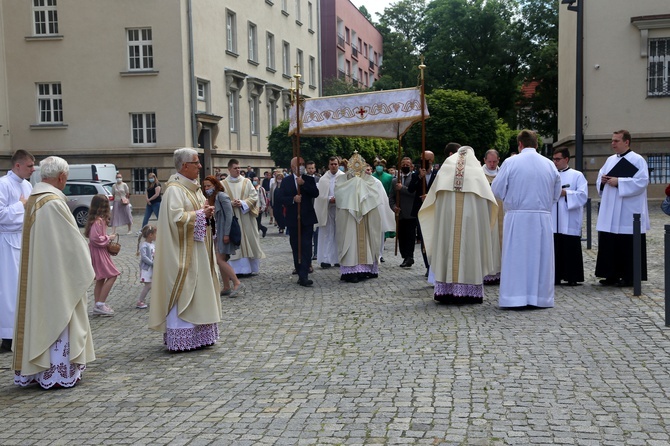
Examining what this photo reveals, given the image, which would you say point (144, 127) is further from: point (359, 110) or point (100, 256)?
point (100, 256)

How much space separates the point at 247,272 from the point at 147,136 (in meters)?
22.0

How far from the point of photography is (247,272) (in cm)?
1409

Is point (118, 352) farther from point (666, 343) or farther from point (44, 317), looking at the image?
point (666, 343)

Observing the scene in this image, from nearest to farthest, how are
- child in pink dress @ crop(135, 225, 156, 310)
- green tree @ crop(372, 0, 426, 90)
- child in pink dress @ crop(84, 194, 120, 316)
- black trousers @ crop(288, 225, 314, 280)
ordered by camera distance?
child in pink dress @ crop(84, 194, 120, 316), child in pink dress @ crop(135, 225, 156, 310), black trousers @ crop(288, 225, 314, 280), green tree @ crop(372, 0, 426, 90)

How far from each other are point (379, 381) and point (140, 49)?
30.2 m

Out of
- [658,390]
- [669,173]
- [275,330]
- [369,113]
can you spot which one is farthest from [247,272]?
[669,173]

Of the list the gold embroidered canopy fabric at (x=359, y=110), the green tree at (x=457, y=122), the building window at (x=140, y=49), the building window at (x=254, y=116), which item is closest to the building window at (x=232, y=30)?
the building window at (x=254, y=116)

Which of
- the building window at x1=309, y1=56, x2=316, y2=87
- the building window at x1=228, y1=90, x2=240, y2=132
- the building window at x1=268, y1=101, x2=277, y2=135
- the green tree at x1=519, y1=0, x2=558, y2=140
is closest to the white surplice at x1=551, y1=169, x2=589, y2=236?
the building window at x1=228, y1=90, x2=240, y2=132

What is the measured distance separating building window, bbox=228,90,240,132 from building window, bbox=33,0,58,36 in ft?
28.0

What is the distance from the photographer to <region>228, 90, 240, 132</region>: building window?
129 feet

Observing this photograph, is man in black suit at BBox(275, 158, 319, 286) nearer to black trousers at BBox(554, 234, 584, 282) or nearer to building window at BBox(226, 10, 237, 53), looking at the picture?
black trousers at BBox(554, 234, 584, 282)

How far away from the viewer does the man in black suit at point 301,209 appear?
41.9 ft

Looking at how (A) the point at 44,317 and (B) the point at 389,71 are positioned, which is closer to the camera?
(A) the point at 44,317

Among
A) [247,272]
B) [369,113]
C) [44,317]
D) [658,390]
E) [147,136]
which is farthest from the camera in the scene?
[147,136]
